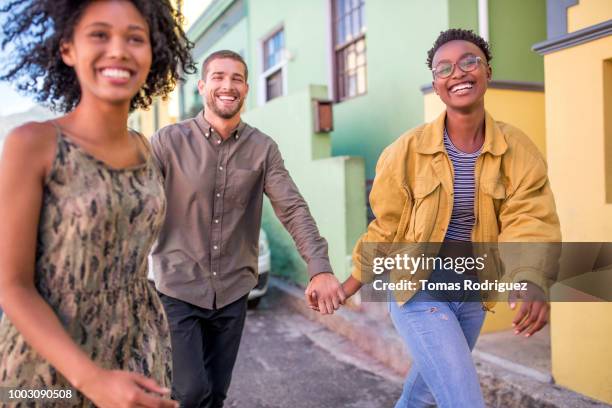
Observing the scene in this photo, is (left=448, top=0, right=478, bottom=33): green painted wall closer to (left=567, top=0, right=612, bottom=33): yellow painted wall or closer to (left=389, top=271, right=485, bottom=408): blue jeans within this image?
(left=567, top=0, right=612, bottom=33): yellow painted wall

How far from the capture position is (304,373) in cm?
503

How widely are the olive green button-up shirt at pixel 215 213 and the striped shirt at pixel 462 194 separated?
663 mm

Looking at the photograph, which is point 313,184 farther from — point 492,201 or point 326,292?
point 492,201

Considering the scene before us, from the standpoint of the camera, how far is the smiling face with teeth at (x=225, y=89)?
314 cm

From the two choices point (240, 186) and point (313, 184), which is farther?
point (313, 184)

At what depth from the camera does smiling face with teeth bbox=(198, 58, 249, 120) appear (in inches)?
124

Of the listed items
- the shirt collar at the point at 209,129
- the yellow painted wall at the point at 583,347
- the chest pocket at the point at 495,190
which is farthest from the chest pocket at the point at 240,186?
the yellow painted wall at the point at 583,347

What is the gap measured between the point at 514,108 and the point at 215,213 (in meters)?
3.05

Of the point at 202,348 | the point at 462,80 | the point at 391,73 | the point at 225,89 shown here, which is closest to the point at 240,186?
the point at 225,89

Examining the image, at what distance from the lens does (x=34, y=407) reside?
59.4 inches

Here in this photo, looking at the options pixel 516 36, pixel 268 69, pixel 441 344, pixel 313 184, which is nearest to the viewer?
pixel 441 344

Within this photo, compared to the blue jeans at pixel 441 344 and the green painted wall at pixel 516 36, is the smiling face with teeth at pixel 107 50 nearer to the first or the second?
the blue jeans at pixel 441 344

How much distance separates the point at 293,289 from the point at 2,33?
594 cm

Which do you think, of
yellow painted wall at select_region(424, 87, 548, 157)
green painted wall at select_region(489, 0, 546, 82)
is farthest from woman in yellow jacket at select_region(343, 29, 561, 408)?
green painted wall at select_region(489, 0, 546, 82)
